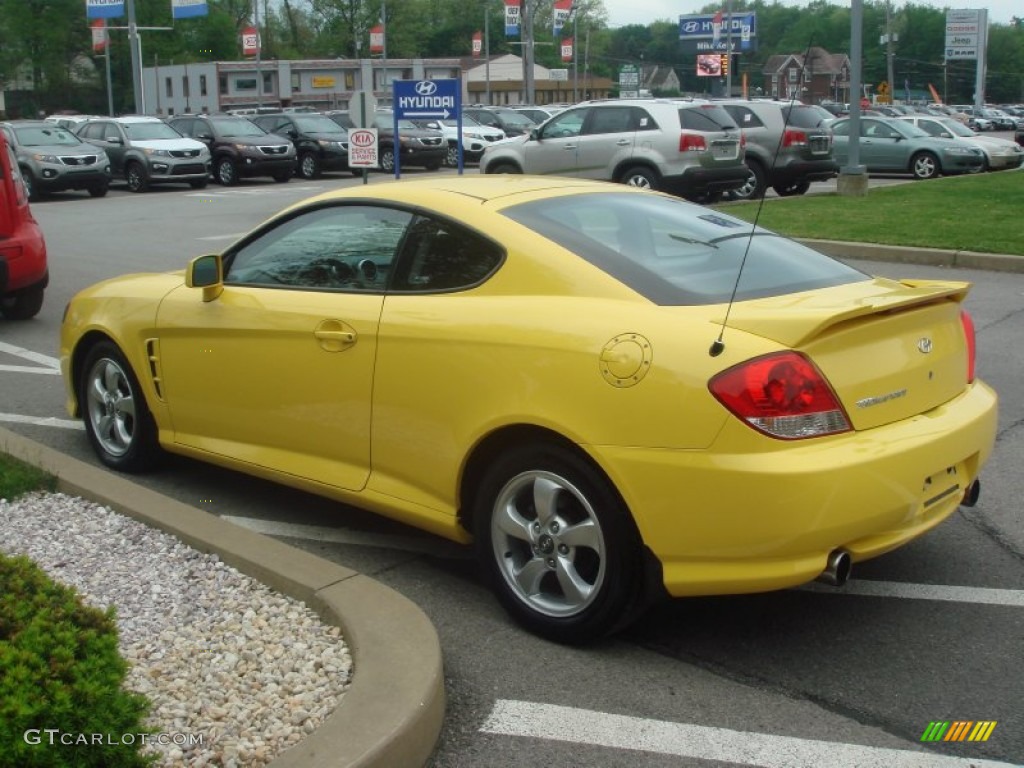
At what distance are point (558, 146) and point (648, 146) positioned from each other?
170cm

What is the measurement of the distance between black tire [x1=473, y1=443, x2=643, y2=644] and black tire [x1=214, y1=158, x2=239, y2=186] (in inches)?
1121

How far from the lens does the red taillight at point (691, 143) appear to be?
775 inches

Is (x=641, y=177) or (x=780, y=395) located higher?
(x=780, y=395)

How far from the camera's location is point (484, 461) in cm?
443

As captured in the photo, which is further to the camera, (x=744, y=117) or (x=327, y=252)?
(x=744, y=117)

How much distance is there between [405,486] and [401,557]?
1.81 ft

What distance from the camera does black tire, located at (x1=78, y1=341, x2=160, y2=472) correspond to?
6.07m

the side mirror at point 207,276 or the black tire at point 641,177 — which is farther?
the black tire at point 641,177

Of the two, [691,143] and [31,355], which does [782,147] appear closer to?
[691,143]

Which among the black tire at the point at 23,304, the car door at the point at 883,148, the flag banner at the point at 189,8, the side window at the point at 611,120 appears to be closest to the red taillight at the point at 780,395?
the black tire at the point at 23,304

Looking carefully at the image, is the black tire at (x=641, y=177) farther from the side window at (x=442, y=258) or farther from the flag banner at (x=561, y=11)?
the flag banner at (x=561, y=11)

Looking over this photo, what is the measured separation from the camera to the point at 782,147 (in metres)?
22.9

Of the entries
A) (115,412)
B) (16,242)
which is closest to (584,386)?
(115,412)

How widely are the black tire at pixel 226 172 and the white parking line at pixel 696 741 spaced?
95.8ft
